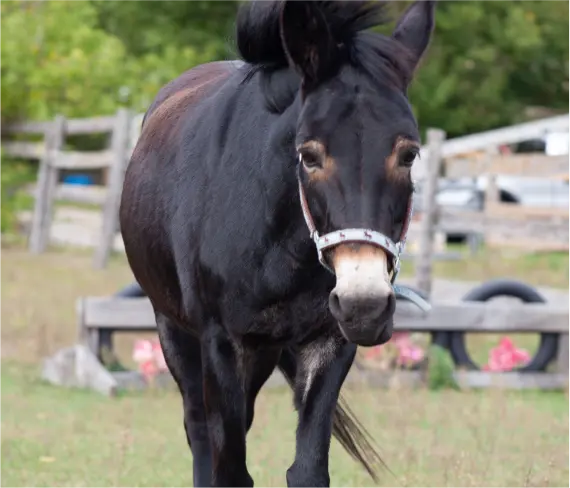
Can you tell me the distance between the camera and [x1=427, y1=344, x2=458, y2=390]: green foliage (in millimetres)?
9789

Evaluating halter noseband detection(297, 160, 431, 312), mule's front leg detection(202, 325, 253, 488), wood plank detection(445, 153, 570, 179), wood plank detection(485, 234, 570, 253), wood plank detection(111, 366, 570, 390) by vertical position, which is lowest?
wood plank detection(485, 234, 570, 253)

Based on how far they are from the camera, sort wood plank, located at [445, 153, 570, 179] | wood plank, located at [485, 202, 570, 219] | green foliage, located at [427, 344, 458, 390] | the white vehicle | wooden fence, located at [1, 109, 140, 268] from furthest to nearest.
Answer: the white vehicle < wood plank, located at [485, 202, 570, 219] < wooden fence, located at [1, 109, 140, 268] < wood plank, located at [445, 153, 570, 179] < green foliage, located at [427, 344, 458, 390]

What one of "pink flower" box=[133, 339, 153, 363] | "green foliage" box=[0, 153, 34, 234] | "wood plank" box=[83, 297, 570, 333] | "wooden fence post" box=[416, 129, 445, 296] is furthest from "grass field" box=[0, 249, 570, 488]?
"green foliage" box=[0, 153, 34, 234]

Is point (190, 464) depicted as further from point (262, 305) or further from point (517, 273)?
point (517, 273)

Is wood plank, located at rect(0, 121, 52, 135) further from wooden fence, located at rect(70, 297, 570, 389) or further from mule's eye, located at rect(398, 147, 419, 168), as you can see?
mule's eye, located at rect(398, 147, 419, 168)

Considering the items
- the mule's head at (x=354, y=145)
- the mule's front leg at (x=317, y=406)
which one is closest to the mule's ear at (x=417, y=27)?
the mule's head at (x=354, y=145)

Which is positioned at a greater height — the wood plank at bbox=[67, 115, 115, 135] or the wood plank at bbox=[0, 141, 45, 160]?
the wood plank at bbox=[67, 115, 115, 135]

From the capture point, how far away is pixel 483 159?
14.6 m

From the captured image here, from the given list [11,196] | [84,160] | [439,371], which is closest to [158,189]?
[439,371]

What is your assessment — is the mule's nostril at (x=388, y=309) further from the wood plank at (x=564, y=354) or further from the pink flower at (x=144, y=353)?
the wood plank at (x=564, y=354)

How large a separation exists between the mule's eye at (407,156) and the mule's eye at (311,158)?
245mm

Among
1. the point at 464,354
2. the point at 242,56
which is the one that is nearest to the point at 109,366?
the point at 464,354

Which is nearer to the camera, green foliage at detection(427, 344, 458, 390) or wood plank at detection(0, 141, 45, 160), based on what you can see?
green foliage at detection(427, 344, 458, 390)

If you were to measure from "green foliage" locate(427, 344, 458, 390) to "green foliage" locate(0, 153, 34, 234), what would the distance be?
421 inches
